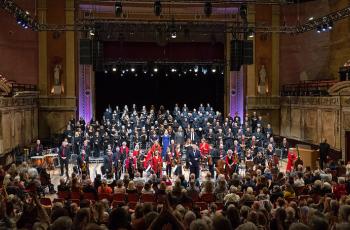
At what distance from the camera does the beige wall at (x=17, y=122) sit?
18984 millimetres

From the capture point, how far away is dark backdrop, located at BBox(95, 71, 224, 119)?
2970cm

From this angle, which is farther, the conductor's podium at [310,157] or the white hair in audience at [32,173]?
the conductor's podium at [310,157]

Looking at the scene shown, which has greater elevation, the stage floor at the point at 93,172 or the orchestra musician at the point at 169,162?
the orchestra musician at the point at 169,162

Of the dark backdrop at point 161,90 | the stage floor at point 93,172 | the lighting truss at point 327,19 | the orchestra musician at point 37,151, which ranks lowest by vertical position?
the stage floor at point 93,172

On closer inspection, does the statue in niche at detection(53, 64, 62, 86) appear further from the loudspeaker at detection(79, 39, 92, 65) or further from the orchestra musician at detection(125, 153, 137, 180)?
the orchestra musician at detection(125, 153, 137, 180)

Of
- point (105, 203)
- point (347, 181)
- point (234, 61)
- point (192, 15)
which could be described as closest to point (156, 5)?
point (234, 61)

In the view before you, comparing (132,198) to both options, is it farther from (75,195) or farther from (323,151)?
(323,151)

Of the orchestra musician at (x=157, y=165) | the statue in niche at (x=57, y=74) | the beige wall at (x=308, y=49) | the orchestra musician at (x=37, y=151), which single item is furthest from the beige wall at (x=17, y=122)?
the beige wall at (x=308, y=49)

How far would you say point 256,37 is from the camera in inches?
1045

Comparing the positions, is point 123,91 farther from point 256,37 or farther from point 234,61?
point 234,61

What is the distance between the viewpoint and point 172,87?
99.6 feet

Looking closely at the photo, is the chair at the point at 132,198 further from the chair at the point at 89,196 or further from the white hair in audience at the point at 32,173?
the white hair in audience at the point at 32,173

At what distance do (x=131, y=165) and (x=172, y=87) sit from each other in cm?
1481

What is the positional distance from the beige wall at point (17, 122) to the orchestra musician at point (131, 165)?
577 cm
